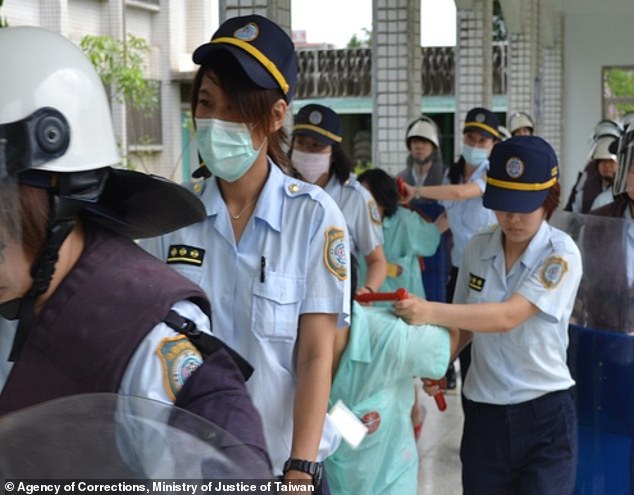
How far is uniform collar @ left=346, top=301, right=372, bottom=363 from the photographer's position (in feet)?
9.40

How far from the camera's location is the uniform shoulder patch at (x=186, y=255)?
220cm

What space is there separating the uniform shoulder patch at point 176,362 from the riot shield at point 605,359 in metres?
2.66

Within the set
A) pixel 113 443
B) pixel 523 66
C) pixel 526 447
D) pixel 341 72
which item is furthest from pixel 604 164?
pixel 341 72

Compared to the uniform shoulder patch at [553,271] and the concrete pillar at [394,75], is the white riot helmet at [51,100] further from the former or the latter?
the concrete pillar at [394,75]

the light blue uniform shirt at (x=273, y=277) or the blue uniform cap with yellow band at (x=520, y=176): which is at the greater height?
the blue uniform cap with yellow band at (x=520, y=176)

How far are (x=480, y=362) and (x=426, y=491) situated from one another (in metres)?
1.77

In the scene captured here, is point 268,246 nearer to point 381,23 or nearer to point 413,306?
point 413,306

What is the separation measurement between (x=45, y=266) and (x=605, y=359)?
278 centimetres

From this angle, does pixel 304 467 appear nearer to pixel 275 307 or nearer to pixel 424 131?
pixel 275 307

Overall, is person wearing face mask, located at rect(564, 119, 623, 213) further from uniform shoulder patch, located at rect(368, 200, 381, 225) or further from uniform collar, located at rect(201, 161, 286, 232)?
uniform collar, located at rect(201, 161, 286, 232)

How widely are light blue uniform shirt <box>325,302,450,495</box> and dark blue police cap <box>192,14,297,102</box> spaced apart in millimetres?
947

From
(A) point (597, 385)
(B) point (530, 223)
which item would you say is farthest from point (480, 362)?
(A) point (597, 385)

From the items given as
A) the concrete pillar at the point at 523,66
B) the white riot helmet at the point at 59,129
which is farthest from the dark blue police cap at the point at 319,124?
the concrete pillar at the point at 523,66

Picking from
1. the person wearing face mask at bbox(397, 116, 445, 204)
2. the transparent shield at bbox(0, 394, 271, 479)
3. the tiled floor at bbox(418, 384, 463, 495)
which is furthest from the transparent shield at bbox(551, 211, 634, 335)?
the person wearing face mask at bbox(397, 116, 445, 204)
